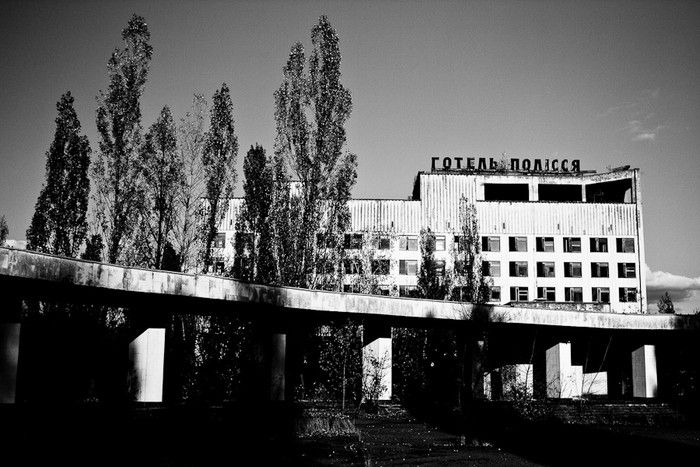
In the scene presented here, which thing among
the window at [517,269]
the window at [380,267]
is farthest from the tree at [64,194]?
the window at [517,269]

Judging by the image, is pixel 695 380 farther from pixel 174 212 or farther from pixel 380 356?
Answer: pixel 174 212

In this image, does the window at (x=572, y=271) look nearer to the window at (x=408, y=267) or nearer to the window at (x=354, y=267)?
the window at (x=408, y=267)

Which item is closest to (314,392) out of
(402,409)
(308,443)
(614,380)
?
(402,409)

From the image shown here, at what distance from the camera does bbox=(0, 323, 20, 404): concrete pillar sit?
58.9ft

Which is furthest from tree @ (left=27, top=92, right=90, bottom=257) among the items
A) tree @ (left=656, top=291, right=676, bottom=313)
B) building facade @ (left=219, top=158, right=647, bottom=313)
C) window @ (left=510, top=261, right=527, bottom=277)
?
tree @ (left=656, top=291, right=676, bottom=313)

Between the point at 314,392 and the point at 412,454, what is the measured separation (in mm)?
18325

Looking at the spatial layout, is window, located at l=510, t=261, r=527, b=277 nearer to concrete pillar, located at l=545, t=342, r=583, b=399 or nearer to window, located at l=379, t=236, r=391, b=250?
window, located at l=379, t=236, r=391, b=250

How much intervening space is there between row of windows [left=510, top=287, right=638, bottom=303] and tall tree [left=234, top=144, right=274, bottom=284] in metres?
28.9

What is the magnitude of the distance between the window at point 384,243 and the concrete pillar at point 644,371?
71.3 ft

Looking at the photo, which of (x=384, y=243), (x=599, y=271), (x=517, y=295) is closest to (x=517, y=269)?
(x=517, y=295)

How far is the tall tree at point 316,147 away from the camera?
29.2 meters

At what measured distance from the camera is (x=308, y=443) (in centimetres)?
1759

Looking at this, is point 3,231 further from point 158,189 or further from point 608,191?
point 608,191

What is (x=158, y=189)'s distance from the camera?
29375 mm
